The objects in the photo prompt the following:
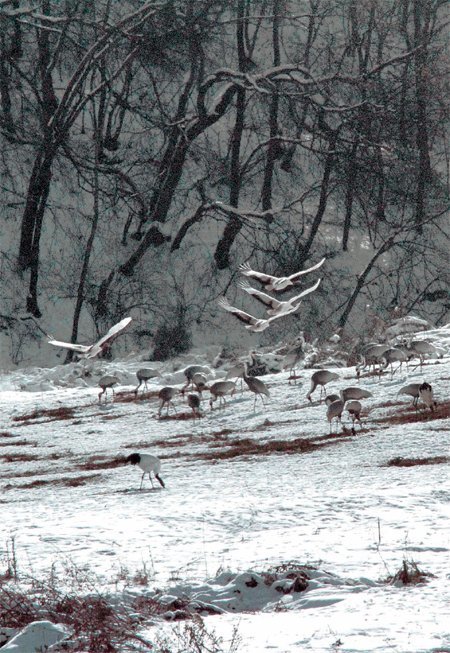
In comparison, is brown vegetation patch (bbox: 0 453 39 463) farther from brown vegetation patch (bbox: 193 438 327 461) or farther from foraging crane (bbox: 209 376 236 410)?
foraging crane (bbox: 209 376 236 410)

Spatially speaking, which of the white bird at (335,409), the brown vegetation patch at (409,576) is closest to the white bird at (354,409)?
the white bird at (335,409)

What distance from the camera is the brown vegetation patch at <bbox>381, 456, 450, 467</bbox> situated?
44.0 feet

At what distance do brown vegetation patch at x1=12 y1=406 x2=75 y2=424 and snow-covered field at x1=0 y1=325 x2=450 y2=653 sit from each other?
0.10m

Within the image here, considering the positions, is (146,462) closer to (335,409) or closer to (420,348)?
(335,409)

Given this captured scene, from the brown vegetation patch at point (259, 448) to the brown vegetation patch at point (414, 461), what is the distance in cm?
182

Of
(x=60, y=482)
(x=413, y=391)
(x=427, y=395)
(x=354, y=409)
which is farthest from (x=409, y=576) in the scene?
(x=413, y=391)

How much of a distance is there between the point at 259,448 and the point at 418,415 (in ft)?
8.66

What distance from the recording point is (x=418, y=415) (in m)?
17.1

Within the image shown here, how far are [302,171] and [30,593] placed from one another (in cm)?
3641

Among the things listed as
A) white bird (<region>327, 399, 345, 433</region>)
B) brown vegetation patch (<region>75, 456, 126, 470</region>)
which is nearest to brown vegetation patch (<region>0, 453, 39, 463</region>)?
brown vegetation patch (<region>75, 456, 126, 470</region>)

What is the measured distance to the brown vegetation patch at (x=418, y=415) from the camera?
1675 cm

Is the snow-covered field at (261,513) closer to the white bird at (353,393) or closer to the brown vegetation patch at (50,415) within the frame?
the brown vegetation patch at (50,415)

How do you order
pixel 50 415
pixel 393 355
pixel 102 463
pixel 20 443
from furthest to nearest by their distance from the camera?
1. pixel 50 415
2. pixel 393 355
3. pixel 20 443
4. pixel 102 463

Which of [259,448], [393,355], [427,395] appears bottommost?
[259,448]
